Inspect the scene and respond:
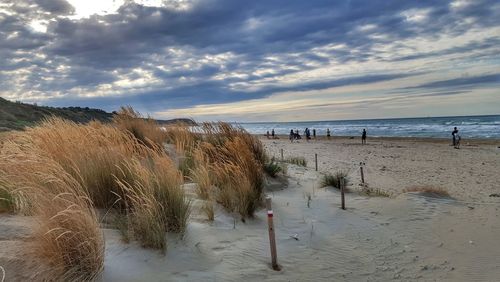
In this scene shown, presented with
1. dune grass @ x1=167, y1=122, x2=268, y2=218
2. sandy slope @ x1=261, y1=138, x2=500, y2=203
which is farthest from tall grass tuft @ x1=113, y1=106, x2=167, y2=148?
sandy slope @ x1=261, y1=138, x2=500, y2=203

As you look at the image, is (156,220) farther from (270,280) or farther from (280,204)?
(280,204)

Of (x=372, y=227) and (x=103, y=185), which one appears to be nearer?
(x=103, y=185)

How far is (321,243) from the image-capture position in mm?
6684

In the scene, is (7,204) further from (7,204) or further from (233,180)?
(233,180)

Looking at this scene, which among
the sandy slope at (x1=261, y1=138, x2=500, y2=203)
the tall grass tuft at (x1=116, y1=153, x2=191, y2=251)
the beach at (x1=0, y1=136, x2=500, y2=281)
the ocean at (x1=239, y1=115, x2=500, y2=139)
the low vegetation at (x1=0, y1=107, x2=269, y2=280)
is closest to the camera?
the low vegetation at (x1=0, y1=107, x2=269, y2=280)

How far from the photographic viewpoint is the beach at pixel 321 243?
4668 mm

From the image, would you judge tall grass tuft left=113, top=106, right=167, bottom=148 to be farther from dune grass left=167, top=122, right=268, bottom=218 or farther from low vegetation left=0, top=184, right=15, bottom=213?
low vegetation left=0, top=184, right=15, bottom=213

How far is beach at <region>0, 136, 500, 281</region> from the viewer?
4.67 metres

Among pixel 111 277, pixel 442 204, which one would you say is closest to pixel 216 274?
pixel 111 277

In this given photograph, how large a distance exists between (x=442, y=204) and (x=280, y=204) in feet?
14.9

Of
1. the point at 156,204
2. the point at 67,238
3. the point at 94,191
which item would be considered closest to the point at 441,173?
the point at 156,204

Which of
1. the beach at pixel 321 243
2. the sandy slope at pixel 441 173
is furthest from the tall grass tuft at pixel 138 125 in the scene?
the sandy slope at pixel 441 173

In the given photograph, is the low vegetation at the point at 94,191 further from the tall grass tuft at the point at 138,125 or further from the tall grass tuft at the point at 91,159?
the tall grass tuft at the point at 138,125

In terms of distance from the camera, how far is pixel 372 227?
25.7 ft
